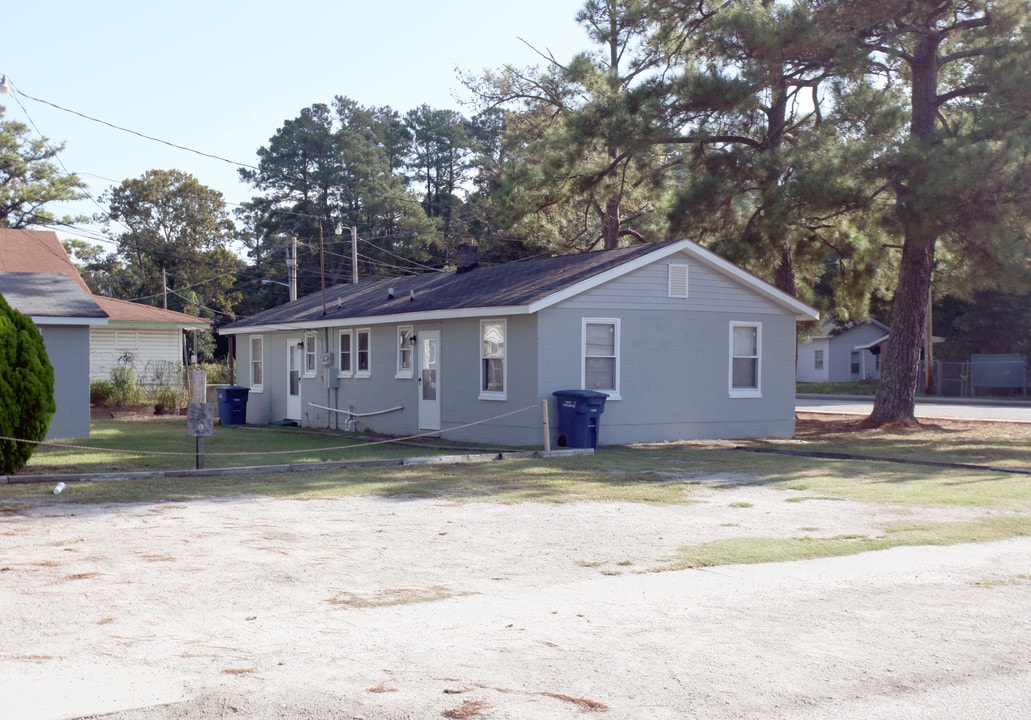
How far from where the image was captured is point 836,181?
2292 centimetres

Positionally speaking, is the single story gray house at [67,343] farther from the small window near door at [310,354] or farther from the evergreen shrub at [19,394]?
the small window near door at [310,354]

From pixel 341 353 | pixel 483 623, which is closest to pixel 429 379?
pixel 341 353

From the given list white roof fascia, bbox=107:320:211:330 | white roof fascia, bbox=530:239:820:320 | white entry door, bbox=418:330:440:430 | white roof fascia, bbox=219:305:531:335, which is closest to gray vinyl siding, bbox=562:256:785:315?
white roof fascia, bbox=530:239:820:320

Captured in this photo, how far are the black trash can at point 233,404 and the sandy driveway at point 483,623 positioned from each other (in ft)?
59.1

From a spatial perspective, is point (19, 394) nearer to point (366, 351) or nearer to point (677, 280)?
point (366, 351)

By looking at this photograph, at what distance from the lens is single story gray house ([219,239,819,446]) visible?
19.9 metres

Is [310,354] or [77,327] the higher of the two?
[77,327]

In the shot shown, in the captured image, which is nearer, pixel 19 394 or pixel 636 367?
pixel 19 394

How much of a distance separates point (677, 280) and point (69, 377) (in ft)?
41.8

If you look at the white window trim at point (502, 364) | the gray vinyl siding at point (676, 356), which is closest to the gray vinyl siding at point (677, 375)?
the gray vinyl siding at point (676, 356)

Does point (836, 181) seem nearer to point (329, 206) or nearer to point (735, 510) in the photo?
point (735, 510)

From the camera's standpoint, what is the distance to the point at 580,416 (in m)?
19.0

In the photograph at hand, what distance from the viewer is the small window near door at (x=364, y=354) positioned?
25.0 m

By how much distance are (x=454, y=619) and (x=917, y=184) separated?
60.3 feet
